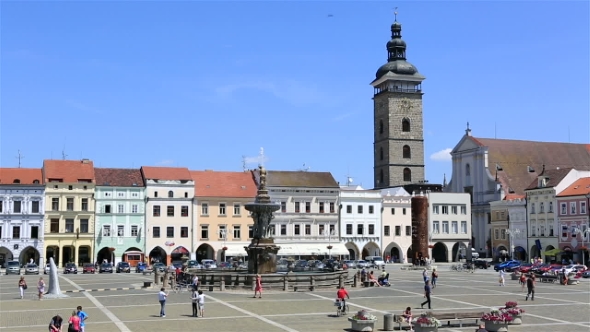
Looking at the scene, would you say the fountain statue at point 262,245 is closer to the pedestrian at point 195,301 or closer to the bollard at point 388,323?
the pedestrian at point 195,301

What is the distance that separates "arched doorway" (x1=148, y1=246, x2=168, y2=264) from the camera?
74981mm

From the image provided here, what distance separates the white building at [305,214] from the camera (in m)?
79.2

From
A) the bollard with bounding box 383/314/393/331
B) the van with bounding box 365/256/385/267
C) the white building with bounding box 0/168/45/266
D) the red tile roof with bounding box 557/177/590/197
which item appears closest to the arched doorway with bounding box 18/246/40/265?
the white building with bounding box 0/168/45/266

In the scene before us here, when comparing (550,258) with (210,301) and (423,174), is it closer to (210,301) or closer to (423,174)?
(423,174)

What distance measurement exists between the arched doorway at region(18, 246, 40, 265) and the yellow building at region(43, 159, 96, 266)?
1121 mm

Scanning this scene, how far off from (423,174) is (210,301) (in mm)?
83314

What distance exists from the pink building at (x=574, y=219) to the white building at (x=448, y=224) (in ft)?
48.5

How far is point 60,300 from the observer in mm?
34312

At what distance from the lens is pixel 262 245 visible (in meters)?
41.0

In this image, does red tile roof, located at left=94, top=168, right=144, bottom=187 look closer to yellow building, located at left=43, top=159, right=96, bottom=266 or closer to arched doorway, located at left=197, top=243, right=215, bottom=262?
yellow building, located at left=43, top=159, right=96, bottom=266

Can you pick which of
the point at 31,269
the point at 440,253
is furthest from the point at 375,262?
the point at 31,269

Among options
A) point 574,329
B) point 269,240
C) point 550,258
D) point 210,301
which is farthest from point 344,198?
point 574,329

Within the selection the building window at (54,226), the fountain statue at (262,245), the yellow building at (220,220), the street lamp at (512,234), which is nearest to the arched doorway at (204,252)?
the yellow building at (220,220)

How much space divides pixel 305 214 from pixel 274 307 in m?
50.2
